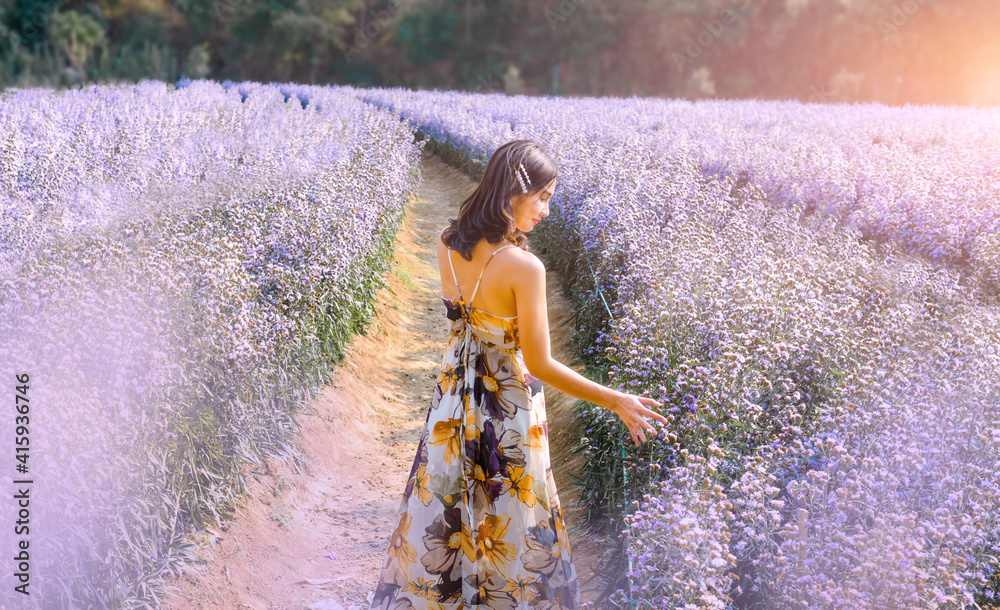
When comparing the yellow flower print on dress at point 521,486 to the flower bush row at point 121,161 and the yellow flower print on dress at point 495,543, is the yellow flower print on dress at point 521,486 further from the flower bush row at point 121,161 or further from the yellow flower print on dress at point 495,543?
the flower bush row at point 121,161

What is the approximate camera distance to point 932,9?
4019cm

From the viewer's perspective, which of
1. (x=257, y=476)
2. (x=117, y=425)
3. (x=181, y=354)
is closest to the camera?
(x=117, y=425)

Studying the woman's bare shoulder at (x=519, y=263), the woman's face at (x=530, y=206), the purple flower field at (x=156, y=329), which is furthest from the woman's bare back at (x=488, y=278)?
the purple flower field at (x=156, y=329)

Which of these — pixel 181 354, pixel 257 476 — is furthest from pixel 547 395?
pixel 181 354

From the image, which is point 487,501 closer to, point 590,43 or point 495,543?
point 495,543

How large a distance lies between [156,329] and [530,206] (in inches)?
70.7

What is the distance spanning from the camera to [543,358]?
8.35ft

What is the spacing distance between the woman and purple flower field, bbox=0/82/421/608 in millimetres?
1150

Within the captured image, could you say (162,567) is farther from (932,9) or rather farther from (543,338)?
(932,9)

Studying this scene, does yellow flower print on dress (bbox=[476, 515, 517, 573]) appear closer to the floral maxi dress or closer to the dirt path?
the floral maxi dress

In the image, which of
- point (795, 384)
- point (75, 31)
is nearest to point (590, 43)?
point (75, 31)

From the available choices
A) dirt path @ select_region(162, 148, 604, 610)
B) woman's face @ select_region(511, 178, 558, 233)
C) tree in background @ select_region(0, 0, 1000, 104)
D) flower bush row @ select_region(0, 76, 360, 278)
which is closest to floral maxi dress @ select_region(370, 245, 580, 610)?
woman's face @ select_region(511, 178, 558, 233)

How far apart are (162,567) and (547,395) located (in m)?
3.58

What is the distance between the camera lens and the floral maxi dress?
270 cm
